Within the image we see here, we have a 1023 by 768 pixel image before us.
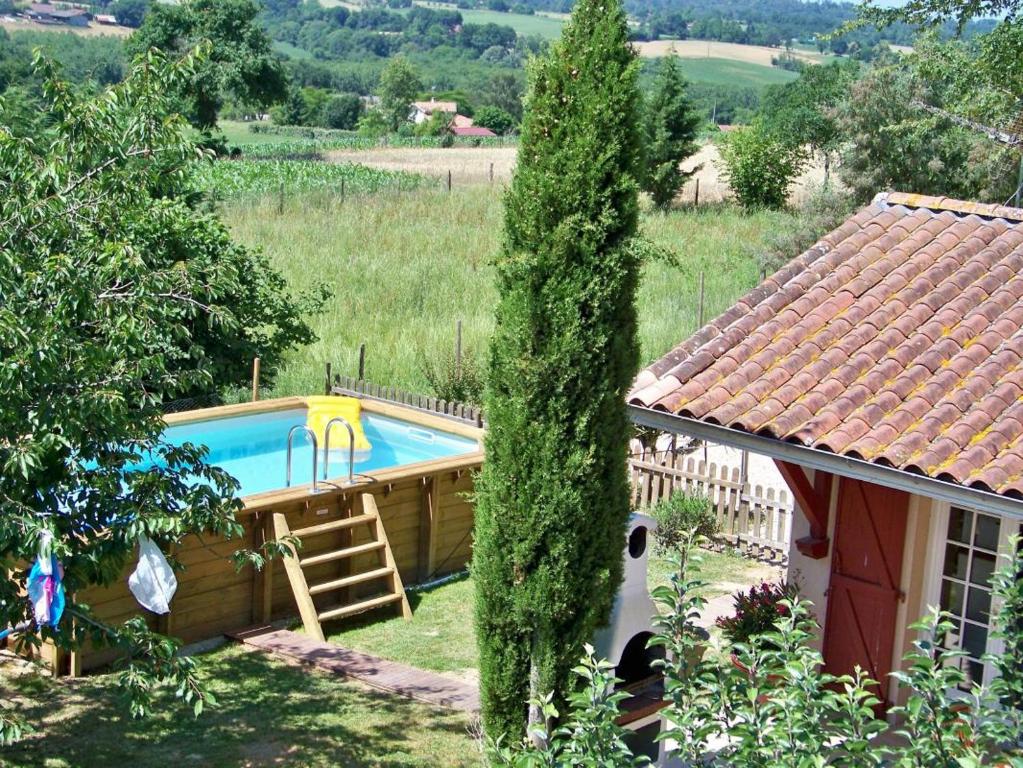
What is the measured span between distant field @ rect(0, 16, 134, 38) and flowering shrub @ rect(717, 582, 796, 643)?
11799 cm

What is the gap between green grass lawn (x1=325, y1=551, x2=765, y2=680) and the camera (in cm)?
1077

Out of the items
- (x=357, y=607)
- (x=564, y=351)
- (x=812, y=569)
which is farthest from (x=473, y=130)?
(x=564, y=351)

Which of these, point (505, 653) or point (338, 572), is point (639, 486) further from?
point (505, 653)

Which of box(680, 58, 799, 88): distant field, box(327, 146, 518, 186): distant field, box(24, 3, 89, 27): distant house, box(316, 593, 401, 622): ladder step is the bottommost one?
box(316, 593, 401, 622): ladder step

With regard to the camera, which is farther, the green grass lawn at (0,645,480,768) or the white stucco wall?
the white stucco wall

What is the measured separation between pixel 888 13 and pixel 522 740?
11692 mm

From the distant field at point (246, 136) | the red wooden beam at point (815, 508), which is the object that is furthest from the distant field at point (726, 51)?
the red wooden beam at point (815, 508)

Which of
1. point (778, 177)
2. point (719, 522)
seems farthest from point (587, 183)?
point (778, 177)

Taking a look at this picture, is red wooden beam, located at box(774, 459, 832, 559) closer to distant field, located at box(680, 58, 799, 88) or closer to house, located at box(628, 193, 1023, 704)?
house, located at box(628, 193, 1023, 704)

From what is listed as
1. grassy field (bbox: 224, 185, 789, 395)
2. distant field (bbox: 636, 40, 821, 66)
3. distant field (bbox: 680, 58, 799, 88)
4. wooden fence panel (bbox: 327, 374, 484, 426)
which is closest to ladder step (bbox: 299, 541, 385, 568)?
wooden fence panel (bbox: 327, 374, 484, 426)

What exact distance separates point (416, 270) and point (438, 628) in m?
15.5

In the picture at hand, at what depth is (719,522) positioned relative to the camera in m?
14.1

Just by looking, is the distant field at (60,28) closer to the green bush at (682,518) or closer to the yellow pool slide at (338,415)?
the yellow pool slide at (338,415)

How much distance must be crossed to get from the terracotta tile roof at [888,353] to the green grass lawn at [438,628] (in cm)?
267
